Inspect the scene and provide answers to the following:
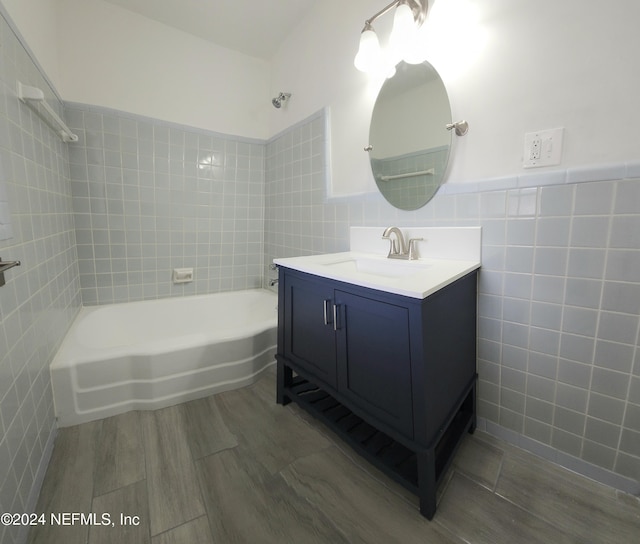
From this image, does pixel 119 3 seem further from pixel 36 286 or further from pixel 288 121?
pixel 36 286

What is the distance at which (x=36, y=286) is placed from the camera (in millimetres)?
1145

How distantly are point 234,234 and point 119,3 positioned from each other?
1654mm

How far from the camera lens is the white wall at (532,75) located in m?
0.86

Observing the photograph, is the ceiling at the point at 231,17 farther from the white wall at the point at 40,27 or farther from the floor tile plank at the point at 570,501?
the floor tile plank at the point at 570,501

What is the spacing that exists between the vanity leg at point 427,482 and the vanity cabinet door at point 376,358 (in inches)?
2.8

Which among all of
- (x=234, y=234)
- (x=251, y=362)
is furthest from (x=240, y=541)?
(x=234, y=234)

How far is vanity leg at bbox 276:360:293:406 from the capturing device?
4.71 feet

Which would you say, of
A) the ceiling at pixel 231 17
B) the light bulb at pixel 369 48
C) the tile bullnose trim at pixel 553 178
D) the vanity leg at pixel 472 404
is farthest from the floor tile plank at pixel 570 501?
the ceiling at pixel 231 17

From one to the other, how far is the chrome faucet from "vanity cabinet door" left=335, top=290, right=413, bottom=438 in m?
0.48

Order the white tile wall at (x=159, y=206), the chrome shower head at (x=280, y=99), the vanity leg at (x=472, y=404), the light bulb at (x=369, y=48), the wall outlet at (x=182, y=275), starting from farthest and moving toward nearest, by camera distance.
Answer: the wall outlet at (x=182, y=275)
the chrome shower head at (x=280, y=99)
the white tile wall at (x=159, y=206)
the light bulb at (x=369, y=48)
the vanity leg at (x=472, y=404)

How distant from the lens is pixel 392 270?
1381 millimetres

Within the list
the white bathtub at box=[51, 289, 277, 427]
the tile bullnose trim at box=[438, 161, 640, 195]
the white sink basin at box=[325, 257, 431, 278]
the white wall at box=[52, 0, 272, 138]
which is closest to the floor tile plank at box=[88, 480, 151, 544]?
the white bathtub at box=[51, 289, 277, 427]

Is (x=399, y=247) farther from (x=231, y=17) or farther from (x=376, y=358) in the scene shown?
(x=231, y=17)

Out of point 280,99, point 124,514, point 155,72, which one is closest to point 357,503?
point 124,514
